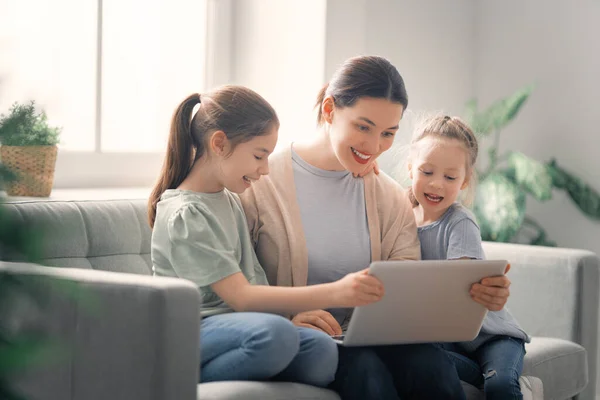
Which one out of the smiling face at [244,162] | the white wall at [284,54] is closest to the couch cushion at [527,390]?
the smiling face at [244,162]

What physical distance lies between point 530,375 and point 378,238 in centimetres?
52

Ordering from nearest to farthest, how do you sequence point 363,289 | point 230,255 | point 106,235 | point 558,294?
1. point 363,289
2. point 230,255
3. point 106,235
4. point 558,294

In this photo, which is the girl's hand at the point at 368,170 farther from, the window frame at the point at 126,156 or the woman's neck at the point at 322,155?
the window frame at the point at 126,156

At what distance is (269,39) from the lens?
10.2ft

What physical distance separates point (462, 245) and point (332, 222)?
0.32 m

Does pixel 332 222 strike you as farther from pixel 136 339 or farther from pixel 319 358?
pixel 136 339

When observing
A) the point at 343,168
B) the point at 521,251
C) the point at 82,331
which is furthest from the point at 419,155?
Answer: the point at 82,331

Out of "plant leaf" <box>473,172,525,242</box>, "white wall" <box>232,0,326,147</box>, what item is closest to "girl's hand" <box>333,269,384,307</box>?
"white wall" <box>232,0,326,147</box>

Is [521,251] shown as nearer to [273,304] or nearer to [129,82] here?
[273,304]

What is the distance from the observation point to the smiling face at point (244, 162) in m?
1.80

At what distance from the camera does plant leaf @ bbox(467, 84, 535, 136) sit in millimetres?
3486

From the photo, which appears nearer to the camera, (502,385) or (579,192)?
(502,385)

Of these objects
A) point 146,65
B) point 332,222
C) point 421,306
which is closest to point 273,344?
point 421,306

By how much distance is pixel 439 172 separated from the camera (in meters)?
2.08
